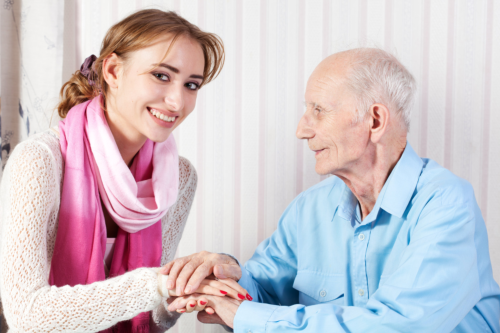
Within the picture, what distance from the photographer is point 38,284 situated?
1.08 metres

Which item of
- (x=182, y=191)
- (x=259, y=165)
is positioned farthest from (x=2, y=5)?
(x=259, y=165)

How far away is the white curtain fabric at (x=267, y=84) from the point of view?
5.52 feet

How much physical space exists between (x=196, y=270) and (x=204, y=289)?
0.06 metres

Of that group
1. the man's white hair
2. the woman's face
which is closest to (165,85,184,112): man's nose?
the woman's face

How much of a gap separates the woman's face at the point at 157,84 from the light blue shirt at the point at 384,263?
0.53 metres

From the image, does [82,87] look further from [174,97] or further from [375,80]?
[375,80]

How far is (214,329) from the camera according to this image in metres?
1.89

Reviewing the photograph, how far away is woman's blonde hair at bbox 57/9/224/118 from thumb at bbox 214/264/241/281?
677mm

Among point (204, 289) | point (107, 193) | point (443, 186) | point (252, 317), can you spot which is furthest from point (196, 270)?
point (443, 186)

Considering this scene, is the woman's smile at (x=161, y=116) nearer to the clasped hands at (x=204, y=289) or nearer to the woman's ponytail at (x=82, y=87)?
the woman's ponytail at (x=82, y=87)

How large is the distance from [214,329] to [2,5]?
1.58 metres

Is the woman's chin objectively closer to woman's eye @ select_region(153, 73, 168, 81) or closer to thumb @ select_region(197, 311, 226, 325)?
woman's eye @ select_region(153, 73, 168, 81)

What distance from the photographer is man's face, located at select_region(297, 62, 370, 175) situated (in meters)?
1.20

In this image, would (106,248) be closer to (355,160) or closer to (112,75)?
(112,75)
